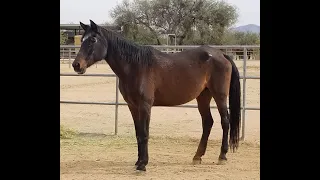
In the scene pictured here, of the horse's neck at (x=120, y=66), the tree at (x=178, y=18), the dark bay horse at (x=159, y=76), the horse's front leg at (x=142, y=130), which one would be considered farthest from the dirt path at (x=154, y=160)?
the tree at (x=178, y=18)

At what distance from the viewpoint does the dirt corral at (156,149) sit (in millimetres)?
4426

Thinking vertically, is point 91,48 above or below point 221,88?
above

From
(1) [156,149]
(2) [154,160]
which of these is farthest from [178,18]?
(2) [154,160]

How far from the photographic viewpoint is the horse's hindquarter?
4707 millimetres

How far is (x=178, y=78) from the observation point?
15.7 ft

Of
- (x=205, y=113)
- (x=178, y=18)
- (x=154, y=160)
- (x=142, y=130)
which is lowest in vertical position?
(x=154, y=160)

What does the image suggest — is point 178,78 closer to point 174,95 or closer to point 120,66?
point 174,95

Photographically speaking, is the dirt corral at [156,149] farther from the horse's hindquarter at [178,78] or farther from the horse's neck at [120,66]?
the horse's neck at [120,66]

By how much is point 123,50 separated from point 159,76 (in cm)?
52

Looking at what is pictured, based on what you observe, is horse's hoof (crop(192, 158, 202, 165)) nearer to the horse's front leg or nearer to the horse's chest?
the horse's front leg
